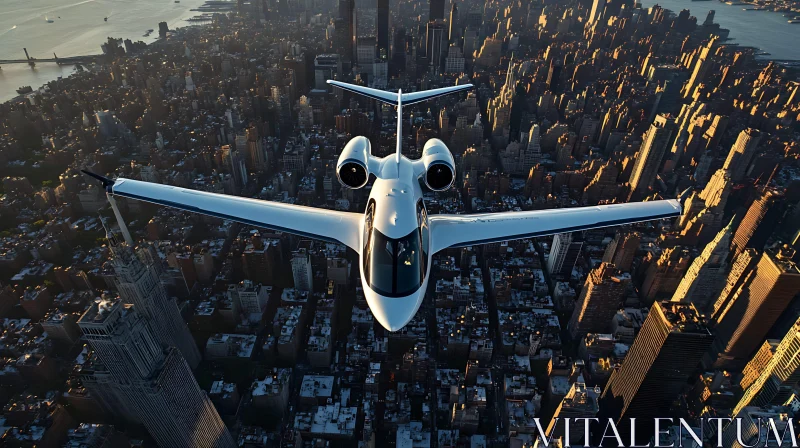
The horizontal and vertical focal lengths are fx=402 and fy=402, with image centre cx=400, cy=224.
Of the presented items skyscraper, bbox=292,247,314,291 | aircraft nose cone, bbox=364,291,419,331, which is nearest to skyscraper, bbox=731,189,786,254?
skyscraper, bbox=292,247,314,291

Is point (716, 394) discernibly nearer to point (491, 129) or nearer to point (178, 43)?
point (491, 129)

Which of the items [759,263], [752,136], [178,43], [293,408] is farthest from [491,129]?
[178,43]

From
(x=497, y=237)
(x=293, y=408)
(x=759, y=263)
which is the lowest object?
(x=293, y=408)

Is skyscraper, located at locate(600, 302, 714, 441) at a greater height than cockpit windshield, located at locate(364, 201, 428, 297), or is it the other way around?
cockpit windshield, located at locate(364, 201, 428, 297)

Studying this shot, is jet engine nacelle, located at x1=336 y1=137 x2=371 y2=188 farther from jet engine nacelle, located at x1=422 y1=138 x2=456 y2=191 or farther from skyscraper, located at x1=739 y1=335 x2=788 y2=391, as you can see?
skyscraper, located at x1=739 y1=335 x2=788 y2=391

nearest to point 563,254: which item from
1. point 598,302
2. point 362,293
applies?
point 598,302

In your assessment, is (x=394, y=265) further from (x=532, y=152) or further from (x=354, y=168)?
(x=532, y=152)

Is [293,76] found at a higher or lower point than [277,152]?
higher
